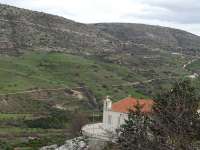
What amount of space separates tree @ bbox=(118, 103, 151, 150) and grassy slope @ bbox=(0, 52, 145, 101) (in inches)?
4169

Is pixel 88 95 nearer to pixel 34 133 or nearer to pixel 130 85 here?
pixel 130 85

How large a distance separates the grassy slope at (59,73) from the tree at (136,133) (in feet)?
347

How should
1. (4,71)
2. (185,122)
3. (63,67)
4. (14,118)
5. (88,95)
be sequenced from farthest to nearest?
(63,67) < (4,71) < (88,95) < (14,118) < (185,122)

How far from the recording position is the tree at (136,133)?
22.9 metres

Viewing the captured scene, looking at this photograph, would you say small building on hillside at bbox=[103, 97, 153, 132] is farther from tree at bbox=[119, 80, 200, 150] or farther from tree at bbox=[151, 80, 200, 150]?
tree at bbox=[151, 80, 200, 150]

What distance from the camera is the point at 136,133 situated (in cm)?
2367

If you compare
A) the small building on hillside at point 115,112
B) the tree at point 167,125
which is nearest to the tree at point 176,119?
the tree at point 167,125

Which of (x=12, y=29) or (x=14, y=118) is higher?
(x=12, y=29)

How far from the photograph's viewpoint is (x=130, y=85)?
148 metres

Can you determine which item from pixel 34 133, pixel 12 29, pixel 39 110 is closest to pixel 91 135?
pixel 34 133

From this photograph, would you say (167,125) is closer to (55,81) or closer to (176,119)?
(176,119)

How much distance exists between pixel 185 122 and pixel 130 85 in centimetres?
12489

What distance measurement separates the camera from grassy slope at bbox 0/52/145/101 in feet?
446

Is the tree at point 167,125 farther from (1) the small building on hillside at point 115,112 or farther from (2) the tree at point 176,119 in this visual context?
(1) the small building on hillside at point 115,112
